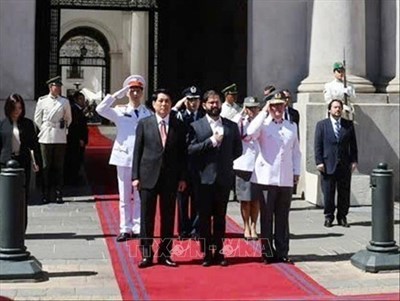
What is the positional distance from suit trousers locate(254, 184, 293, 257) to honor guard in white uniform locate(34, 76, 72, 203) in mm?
4950

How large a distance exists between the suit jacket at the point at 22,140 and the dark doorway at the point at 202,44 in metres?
6.57

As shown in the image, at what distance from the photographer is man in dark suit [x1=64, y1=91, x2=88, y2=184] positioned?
607 inches

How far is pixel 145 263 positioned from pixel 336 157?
13.0 ft

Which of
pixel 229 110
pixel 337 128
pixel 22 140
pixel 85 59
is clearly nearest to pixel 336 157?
pixel 337 128

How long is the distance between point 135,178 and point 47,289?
5.26 feet

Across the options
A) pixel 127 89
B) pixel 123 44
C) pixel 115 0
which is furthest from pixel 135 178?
pixel 123 44

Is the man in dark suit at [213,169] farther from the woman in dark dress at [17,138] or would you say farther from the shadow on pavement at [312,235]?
the woman in dark dress at [17,138]

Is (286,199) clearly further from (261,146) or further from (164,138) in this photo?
(164,138)

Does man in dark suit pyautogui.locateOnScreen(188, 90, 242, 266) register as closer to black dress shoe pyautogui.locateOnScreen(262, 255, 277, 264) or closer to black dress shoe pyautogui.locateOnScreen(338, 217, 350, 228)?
black dress shoe pyautogui.locateOnScreen(262, 255, 277, 264)

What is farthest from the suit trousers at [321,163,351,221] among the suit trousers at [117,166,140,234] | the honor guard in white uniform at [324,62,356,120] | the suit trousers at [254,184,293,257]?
the suit trousers at [117,166,140,234]

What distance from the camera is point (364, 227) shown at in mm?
11094

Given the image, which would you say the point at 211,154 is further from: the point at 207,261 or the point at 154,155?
the point at 207,261

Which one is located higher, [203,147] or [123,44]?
[123,44]

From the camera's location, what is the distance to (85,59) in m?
52.9
